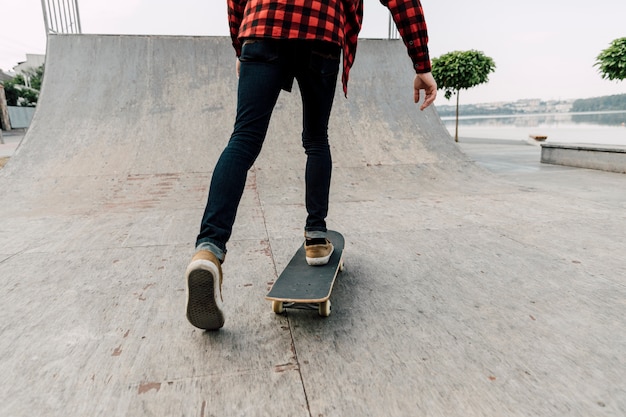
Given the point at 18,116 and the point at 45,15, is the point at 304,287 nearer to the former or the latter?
the point at 45,15

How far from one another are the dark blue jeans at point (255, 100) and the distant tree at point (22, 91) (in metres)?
40.7

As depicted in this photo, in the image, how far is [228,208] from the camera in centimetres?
146

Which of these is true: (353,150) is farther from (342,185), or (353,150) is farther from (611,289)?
(611,289)

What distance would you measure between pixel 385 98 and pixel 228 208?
5.79 meters

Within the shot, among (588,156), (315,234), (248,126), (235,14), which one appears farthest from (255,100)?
(588,156)

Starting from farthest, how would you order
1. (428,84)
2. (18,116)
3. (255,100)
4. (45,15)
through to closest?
(18,116), (45,15), (428,84), (255,100)

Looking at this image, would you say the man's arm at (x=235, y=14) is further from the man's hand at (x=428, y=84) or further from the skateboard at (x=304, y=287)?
the skateboard at (x=304, y=287)

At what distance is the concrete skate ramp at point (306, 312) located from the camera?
1167 mm

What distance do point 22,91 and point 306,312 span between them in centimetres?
5669

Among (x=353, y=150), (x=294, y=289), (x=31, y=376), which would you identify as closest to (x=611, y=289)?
(x=294, y=289)

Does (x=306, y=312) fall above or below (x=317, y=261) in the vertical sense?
below

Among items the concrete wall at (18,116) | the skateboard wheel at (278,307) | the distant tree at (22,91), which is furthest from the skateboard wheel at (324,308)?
the concrete wall at (18,116)

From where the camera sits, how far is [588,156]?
6770mm

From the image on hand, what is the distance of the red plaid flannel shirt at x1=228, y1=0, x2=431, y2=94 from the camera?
1539 mm
